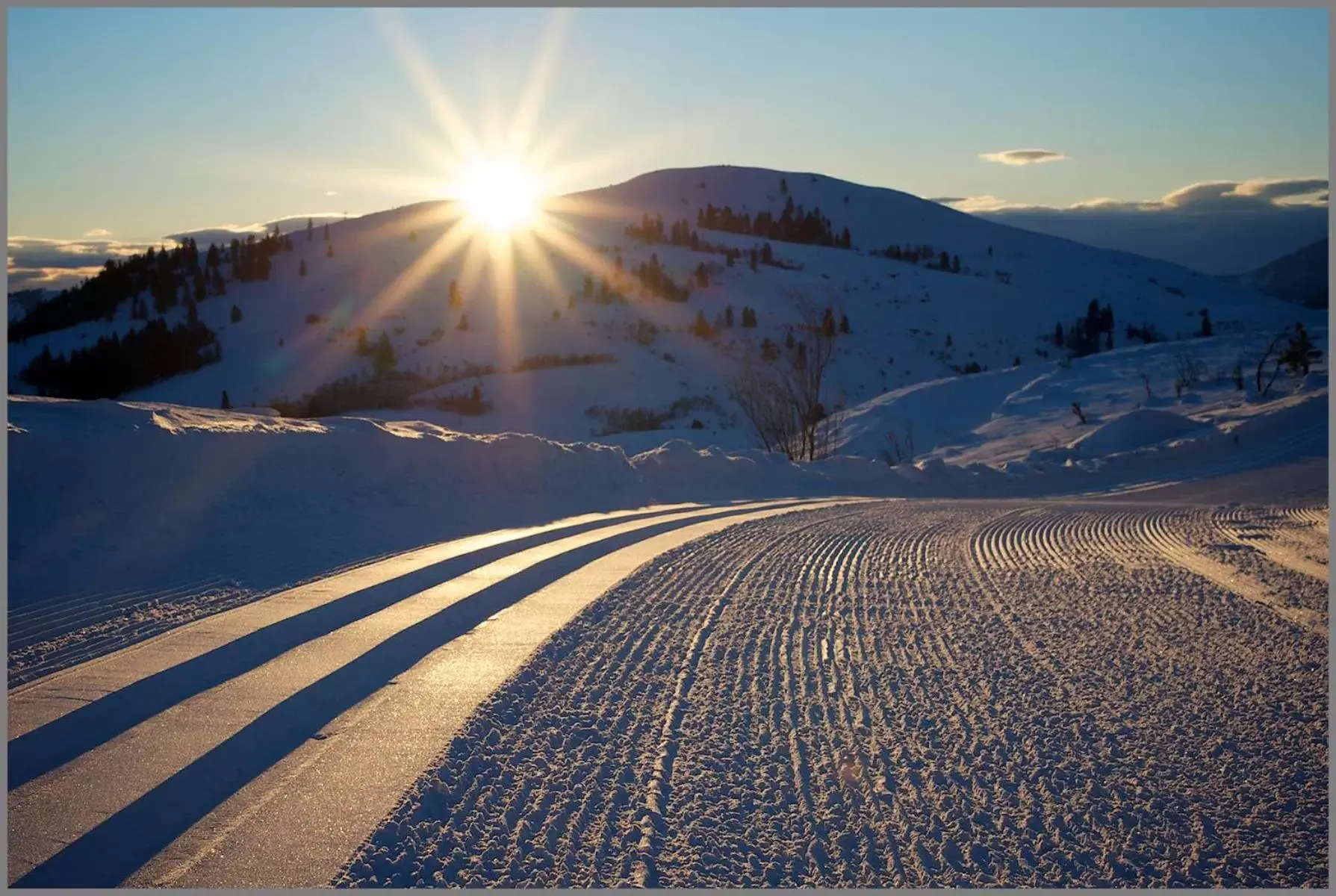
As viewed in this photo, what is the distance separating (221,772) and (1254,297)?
376 feet

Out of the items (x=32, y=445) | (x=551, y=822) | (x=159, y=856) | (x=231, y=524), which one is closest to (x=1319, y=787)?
(x=551, y=822)

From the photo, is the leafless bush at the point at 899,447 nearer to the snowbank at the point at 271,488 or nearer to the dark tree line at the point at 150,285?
the snowbank at the point at 271,488

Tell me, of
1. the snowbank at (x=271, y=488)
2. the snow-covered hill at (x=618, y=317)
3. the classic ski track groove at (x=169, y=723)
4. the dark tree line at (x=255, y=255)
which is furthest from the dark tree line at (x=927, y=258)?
the classic ski track groove at (x=169, y=723)

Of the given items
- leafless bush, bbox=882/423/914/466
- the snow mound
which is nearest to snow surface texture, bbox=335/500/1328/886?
the snow mound

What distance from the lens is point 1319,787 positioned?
14.3ft

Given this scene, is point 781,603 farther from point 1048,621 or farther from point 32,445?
point 32,445

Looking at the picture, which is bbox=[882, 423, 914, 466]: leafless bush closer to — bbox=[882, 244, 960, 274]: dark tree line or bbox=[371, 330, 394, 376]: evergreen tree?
bbox=[371, 330, 394, 376]: evergreen tree

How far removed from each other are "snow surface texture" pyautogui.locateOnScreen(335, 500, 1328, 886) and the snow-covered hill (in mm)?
26862

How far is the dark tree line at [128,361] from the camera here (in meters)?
42.8

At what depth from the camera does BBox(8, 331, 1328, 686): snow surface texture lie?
7438mm

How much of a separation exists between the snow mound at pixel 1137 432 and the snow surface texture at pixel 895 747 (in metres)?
18.4

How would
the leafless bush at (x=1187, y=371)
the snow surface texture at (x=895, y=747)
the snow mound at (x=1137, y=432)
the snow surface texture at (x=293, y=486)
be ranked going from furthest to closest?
the leafless bush at (x=1187, y=371), the snow mound at (x=1137, y=432), the snow surface texture at (x=293, y=486), the snow surface texture at (x=895, y=747)

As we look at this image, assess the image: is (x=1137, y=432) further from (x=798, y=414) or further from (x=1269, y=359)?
(x=1269, y=359)

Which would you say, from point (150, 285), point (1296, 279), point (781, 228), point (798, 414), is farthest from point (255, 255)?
point (1296, 279)
